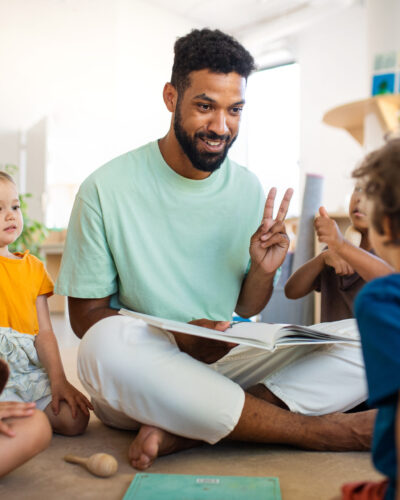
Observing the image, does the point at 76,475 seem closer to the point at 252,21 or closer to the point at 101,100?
the point at 101,100

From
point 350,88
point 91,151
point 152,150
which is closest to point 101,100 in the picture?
point 91,151

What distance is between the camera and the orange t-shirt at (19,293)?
4.61 ft

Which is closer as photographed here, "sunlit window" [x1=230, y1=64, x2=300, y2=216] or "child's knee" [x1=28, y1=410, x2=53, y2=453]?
"child's knee" [x1=28, y1=410, x2=53, y2=453]

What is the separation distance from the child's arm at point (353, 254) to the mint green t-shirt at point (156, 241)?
302mm

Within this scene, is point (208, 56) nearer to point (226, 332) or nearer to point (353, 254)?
point (353, 254)

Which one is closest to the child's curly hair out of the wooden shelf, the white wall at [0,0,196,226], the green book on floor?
the green book on floor

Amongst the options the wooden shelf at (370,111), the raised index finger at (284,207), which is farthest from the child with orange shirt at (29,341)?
the wooden shelf at (370,111)

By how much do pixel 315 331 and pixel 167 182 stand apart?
57 cm

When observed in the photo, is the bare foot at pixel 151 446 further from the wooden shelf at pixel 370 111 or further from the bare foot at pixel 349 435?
the wooden shelf at pixel 370 111

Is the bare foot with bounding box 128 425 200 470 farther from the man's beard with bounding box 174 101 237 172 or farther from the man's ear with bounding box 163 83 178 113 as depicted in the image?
the man's ear with bounding box 163 83 178 113

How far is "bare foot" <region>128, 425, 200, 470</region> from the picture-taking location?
109cm

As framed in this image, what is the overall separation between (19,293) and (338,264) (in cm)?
82

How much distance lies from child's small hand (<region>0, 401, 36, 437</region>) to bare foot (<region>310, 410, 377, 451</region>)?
594 mm

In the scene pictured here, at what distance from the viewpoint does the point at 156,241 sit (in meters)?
1.42
